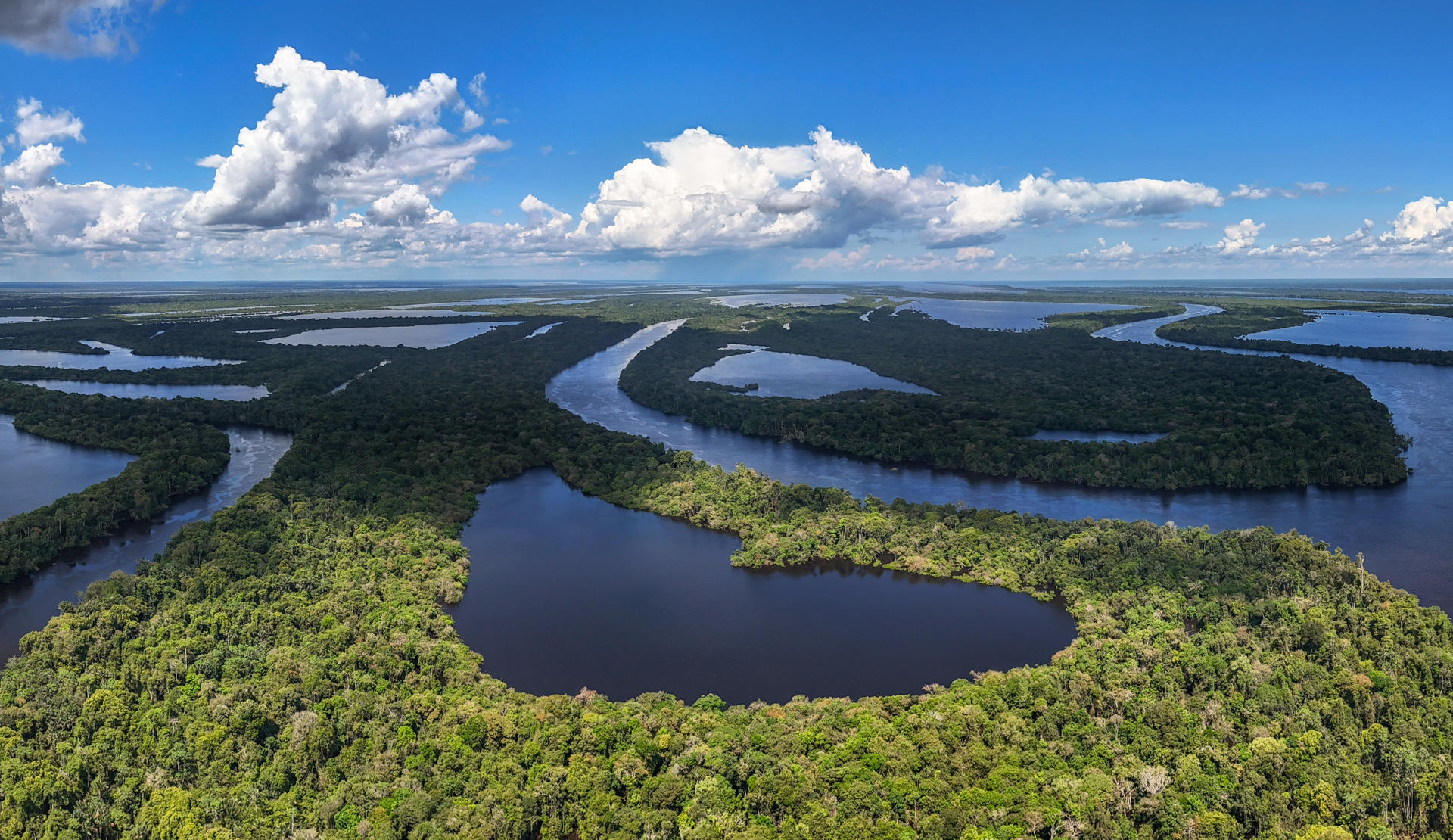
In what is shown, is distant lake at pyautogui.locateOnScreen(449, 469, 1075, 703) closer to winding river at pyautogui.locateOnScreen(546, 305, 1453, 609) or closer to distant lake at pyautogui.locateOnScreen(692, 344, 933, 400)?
winding river at pyautogui.locateOnScreen(546, 305, 1453, 609)

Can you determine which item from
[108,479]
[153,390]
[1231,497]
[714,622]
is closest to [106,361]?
[153,390]

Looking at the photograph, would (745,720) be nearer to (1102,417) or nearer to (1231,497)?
(1231,497)

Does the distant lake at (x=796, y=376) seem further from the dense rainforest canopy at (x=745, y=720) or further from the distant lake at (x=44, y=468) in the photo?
the distant lake at (x=44, y=468)

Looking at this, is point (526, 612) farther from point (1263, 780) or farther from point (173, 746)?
point (1263, 780)

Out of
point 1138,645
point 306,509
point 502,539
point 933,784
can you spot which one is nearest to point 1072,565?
point 1138,645

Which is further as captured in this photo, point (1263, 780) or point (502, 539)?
point (502, 539)
